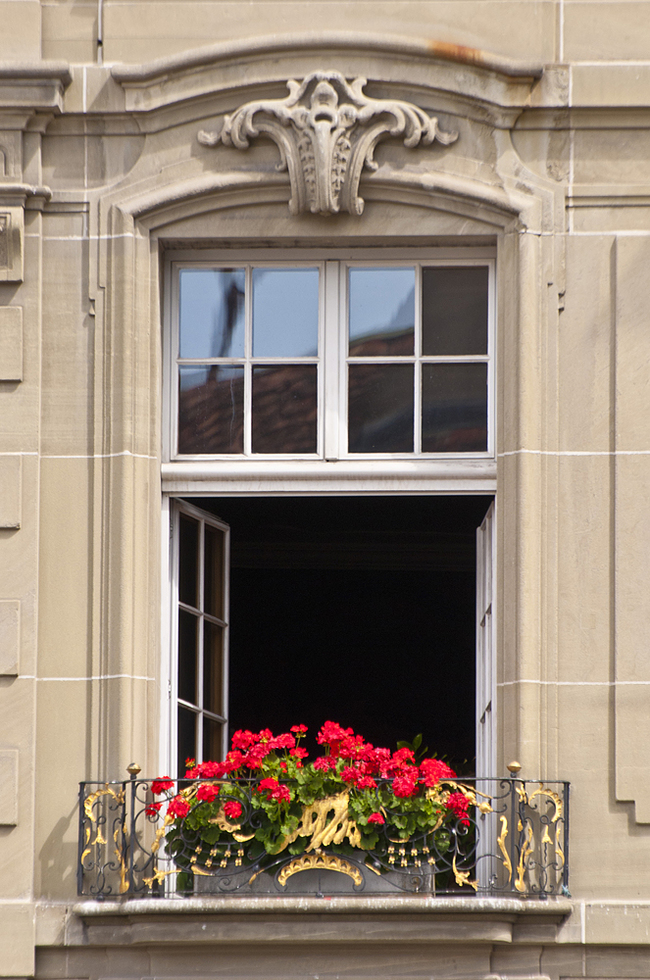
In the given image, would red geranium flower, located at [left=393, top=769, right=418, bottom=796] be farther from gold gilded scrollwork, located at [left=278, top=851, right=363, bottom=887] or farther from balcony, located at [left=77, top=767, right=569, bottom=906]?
gold gilded scrollwork, located at [left=278, top=851, right=363, bottom=887]

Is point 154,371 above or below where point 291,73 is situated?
below

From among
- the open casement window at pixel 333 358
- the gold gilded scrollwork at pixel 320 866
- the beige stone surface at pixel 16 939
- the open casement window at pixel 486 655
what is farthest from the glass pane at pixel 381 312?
the beige stone surface at pixel 16 939

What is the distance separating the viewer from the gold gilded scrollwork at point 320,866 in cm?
674

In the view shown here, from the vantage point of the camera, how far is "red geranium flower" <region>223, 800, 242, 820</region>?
265 inches

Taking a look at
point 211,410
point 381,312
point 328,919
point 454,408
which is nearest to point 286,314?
point 381,312

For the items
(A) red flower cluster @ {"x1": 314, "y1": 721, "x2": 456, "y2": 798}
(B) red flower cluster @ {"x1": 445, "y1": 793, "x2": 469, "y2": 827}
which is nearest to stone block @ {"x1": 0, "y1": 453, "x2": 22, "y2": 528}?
(A) red flower cluster @ {"x1": 314, "y1": 721, "x2": 456, "y2": 798}

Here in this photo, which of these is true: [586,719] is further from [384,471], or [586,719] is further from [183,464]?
[183,464]

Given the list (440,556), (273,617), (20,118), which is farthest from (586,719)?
(273,617)

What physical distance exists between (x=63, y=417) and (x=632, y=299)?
2.71 metres

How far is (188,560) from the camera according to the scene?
7.69 meters

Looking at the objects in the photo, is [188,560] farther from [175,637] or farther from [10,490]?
[10,490]

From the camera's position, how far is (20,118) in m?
7.40

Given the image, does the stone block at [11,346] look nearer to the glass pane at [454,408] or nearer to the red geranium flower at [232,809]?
the glass pane at [454,408]

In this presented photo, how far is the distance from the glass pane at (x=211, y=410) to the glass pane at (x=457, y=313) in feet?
3.12
